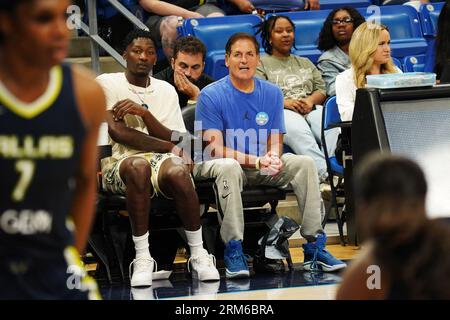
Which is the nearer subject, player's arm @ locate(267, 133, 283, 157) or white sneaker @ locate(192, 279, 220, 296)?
white sneaker @ locate(192, 279, 220, 296)

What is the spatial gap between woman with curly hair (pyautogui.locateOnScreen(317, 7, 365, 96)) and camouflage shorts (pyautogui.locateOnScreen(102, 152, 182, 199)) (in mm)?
2375

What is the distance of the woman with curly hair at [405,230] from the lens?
2.37 meters

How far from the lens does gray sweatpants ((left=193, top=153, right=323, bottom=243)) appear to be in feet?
20.1

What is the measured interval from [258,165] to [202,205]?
0.53 meters

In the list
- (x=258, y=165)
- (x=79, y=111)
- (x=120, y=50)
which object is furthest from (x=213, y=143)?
(x=79, y=111)

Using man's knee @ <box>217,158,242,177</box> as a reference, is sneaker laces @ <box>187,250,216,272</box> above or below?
below

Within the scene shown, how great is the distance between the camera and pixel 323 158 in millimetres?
7438

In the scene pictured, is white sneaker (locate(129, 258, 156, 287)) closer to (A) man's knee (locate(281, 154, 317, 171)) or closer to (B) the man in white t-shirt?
(B) the man in white t-shirt

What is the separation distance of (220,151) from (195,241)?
626mm

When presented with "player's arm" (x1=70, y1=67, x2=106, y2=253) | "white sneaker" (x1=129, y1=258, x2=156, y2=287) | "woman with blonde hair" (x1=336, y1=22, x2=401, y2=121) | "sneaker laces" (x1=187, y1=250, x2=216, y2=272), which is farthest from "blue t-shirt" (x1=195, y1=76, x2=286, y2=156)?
"player's arm" (x1=70, y1=67, x2=106, y2=253)

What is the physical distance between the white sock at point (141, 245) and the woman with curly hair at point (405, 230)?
3584mm

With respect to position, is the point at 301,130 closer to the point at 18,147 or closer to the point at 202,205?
the point at 202,205

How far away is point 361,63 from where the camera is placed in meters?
7.11

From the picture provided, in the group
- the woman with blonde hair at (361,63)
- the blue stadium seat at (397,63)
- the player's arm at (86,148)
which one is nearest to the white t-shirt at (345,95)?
the woman with blonde hair at (361,63)
